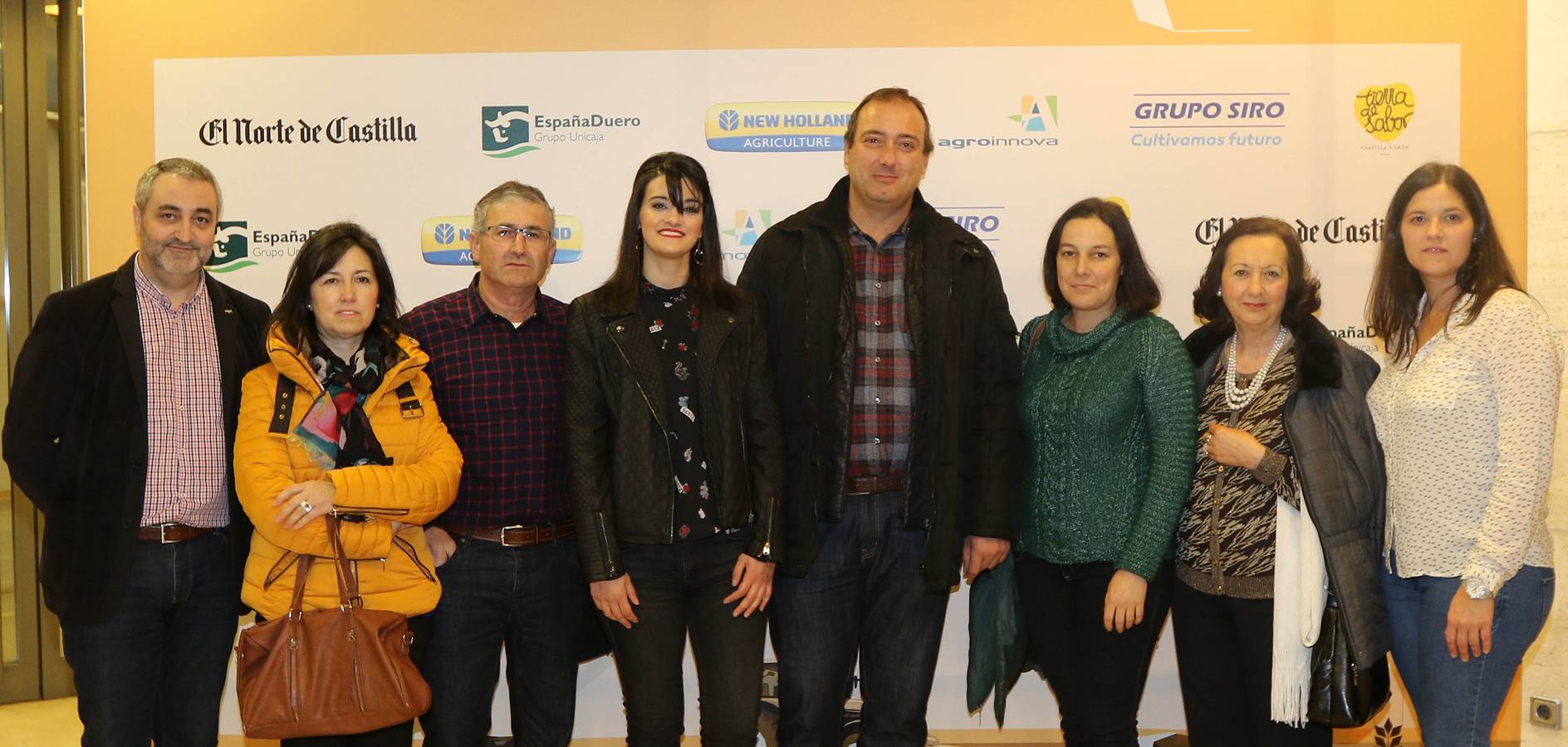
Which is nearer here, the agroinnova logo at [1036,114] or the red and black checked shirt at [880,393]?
the red and black checked shirt at [880,393]

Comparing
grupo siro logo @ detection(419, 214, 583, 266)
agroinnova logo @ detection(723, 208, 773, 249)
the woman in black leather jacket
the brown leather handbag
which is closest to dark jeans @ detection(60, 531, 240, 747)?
the brown leather handbag

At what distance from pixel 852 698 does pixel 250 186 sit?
2950 mm

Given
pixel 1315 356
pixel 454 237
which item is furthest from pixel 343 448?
pixel 1315 356

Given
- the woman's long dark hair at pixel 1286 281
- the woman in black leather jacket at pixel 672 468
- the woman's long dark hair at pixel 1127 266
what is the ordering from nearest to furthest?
the woman in black leather jacket at pixel 672 468 → the woman's long dark hair at pixel 1286 281 → the woman's long dark hair at pixel 1127 266

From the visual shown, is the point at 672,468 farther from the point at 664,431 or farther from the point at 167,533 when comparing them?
the point at 167,533

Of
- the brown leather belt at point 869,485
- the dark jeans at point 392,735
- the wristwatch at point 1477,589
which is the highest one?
the brown leather belt at point 869,485

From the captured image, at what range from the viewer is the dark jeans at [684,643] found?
2.63 metres

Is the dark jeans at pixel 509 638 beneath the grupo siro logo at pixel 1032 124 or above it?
beneath

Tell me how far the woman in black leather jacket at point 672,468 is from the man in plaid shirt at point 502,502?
0.20 m

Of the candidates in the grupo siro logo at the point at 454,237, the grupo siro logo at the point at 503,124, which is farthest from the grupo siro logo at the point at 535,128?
the grupo siro logo at the point at 454,237

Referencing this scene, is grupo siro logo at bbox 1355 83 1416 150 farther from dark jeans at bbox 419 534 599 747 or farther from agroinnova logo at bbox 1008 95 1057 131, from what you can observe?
dark jeans at bbox 419 534 599 747

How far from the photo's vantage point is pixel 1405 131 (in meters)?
4.07

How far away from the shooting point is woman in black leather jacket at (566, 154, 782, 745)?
2619 mm

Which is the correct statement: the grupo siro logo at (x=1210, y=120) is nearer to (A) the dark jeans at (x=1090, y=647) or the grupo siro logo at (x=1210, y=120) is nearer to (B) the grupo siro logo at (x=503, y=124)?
(A) the dark jeans at (x=1090, y=647)
